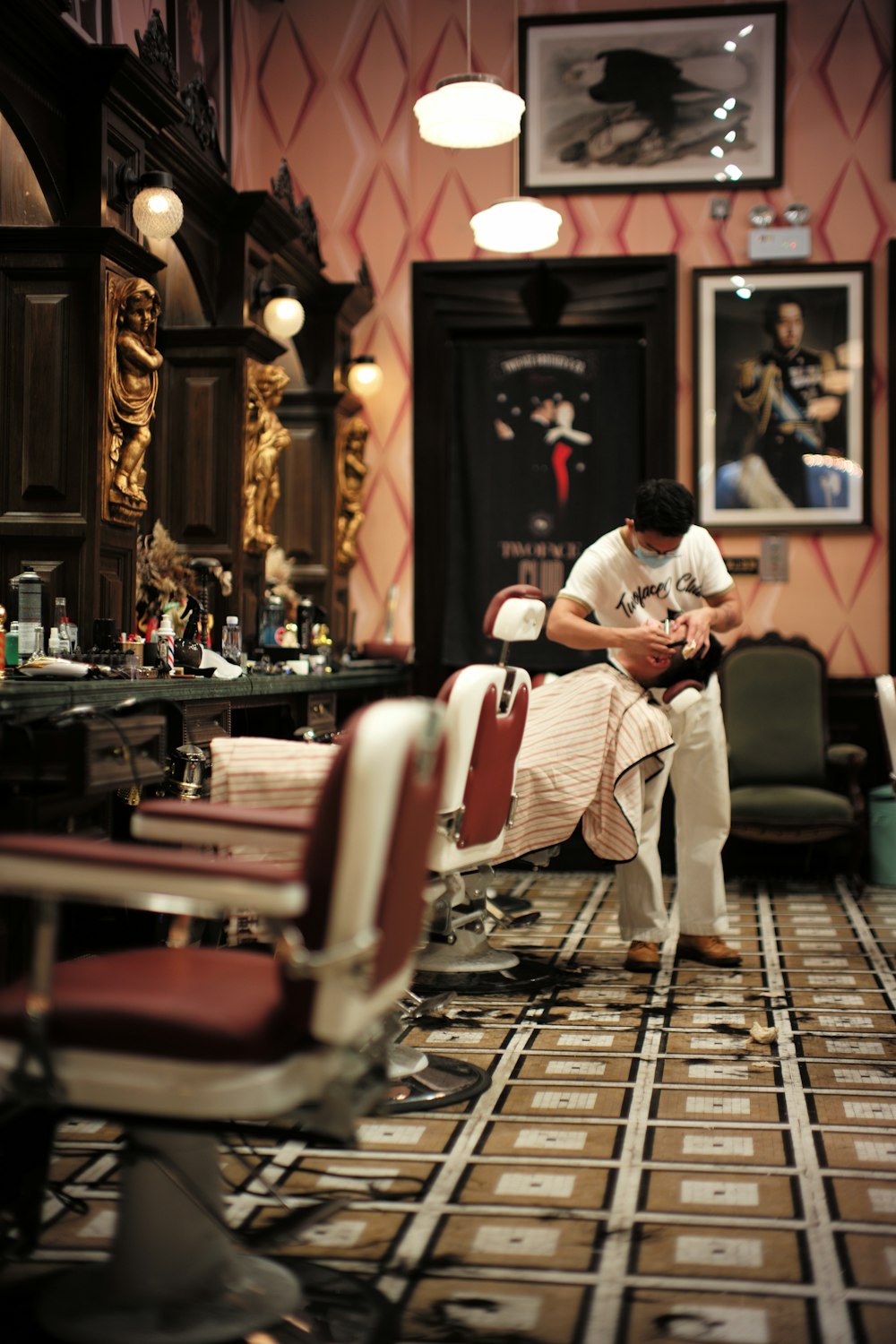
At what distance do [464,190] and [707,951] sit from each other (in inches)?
163

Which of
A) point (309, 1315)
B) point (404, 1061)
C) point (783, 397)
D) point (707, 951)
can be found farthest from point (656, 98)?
point (309, 1315)

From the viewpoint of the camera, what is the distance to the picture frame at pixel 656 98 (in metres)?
6.55

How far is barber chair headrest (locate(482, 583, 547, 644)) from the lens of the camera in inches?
139

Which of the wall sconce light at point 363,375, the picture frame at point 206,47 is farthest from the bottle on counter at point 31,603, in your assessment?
the wall sconce light at point 363,375

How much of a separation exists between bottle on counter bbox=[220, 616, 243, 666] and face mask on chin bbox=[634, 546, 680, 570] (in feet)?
5.05

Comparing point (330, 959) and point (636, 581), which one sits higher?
point (636, 581)

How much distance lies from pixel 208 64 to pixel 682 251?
7.74 feet

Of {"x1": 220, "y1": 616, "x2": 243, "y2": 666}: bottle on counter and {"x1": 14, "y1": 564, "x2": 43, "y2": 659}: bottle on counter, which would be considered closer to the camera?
{"x1": 14, "y1": 564, "x2": 43, "y2": 659}: bottle on counter

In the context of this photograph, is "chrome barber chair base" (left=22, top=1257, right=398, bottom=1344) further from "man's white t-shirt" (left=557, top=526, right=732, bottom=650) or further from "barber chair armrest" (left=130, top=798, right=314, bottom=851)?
"man's white t-shirt" (left=557, top=526, right=732, bottom=650)

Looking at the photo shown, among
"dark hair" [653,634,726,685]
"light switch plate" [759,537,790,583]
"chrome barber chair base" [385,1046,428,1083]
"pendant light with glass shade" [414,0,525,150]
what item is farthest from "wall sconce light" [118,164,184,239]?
"light switch plate" [759,537,790,583]

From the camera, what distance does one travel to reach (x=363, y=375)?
21.7ft

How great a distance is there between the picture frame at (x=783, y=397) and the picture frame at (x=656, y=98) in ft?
1.81

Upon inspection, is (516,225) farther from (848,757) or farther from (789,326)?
(848,757)

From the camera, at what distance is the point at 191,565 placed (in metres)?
5.13
